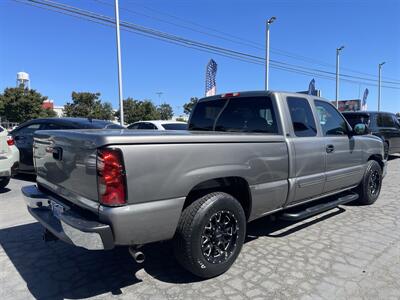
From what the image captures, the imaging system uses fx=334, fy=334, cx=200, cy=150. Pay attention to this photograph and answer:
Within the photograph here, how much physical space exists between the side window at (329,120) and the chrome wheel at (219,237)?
220 cm

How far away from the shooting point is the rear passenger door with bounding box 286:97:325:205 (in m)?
4.15

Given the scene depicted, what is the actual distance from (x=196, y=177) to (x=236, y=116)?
1840mm

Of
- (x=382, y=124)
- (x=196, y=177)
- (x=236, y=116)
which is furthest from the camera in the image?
(x=382, y=124)

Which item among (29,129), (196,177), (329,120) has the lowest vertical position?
(196,177)

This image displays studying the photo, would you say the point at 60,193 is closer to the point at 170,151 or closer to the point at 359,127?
the point at 170,151

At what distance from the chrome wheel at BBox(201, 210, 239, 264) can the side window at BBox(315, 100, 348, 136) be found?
2.20m

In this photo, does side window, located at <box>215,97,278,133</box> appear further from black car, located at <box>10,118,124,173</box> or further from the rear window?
black car, located at <box>10,118,124,173</box>

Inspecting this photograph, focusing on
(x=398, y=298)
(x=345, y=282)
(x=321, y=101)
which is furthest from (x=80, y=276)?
(x=321, y=101)

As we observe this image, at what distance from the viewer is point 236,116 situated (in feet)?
15.1

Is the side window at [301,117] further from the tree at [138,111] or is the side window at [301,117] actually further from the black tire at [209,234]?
the tree at [138,111]

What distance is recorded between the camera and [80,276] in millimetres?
3383

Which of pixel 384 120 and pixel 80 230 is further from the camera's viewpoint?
pixel 384 120

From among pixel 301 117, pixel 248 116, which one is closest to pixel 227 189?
pixel 248 116

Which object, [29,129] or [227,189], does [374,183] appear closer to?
[227,189]
